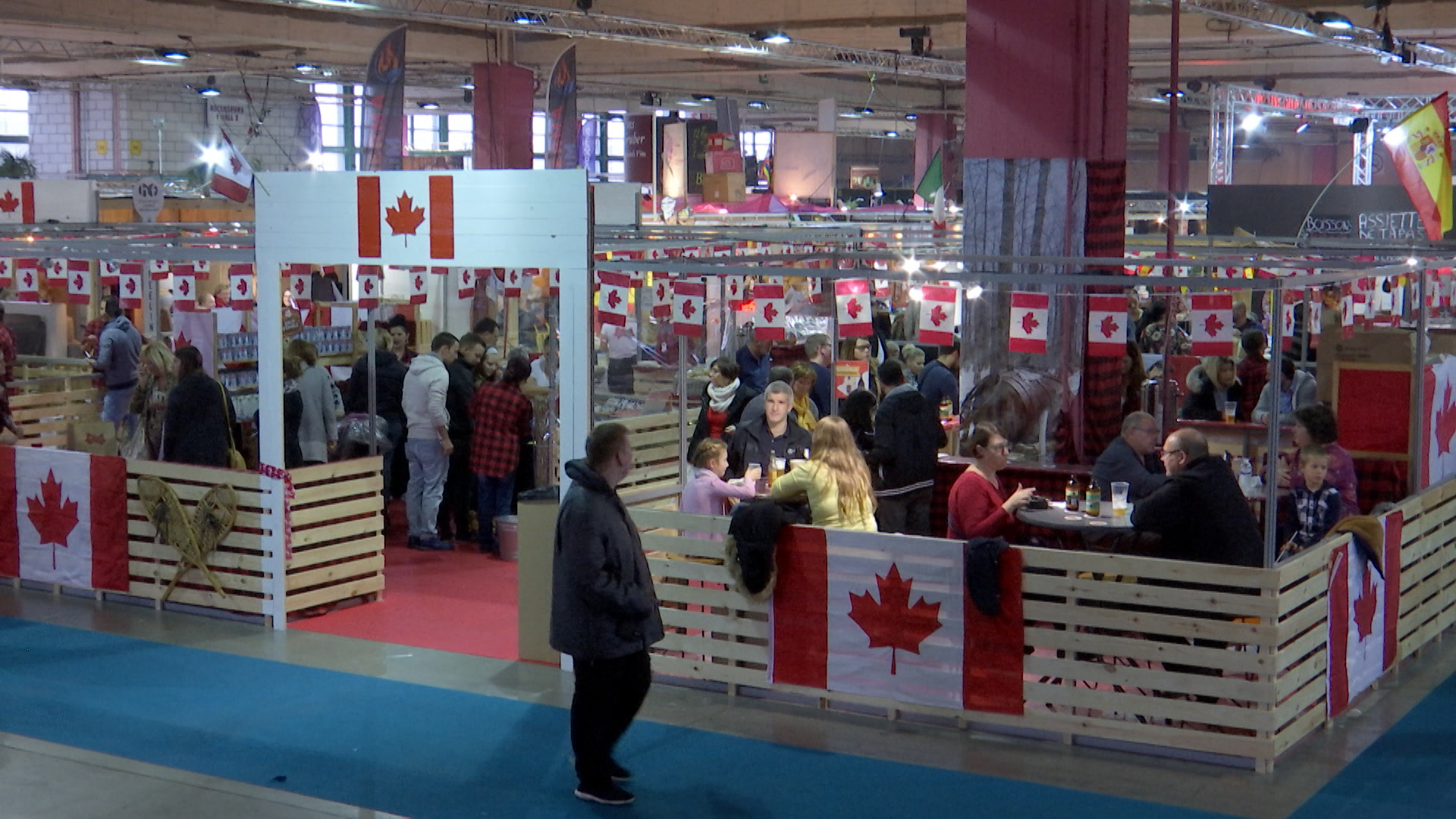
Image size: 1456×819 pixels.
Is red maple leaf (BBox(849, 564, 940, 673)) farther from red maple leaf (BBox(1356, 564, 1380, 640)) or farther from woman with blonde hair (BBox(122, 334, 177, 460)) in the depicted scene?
woman with blonde hair (BBox(122, 334, 177, 460))

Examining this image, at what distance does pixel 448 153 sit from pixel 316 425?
61.5 ft

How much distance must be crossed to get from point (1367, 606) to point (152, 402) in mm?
7050

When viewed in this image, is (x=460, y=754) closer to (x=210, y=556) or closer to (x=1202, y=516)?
(x=210, y=556)

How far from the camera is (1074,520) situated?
7.18m

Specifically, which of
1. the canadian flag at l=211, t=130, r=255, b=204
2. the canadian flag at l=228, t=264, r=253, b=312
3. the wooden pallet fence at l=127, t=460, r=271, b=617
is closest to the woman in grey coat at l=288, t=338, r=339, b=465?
the canadian flag at l=228, t=264, r=253, b=312

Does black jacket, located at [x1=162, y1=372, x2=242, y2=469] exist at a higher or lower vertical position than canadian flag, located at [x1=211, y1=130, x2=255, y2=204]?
lower

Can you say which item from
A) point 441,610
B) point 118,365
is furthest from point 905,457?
point 118,365

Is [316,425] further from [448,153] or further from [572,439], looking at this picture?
[448,153]

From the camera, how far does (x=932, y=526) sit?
9.06 metres

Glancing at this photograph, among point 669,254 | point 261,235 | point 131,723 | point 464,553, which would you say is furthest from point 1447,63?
point 131,723

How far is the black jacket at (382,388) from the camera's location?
10.7m

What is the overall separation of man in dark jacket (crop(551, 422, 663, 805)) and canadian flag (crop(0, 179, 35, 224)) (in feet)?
39.7

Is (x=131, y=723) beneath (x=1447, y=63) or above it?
beneath

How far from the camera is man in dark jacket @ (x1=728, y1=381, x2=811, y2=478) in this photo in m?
8.54
